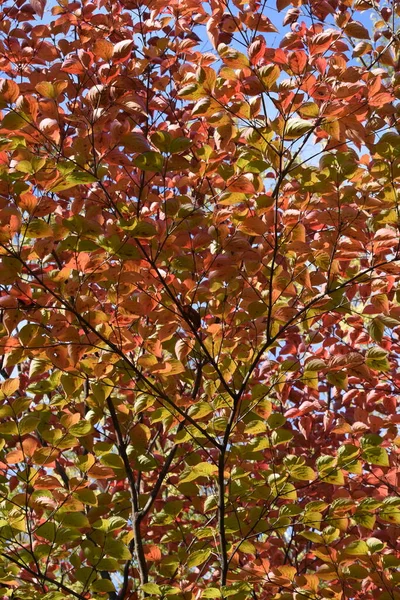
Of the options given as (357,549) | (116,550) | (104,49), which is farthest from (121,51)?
(357,549)

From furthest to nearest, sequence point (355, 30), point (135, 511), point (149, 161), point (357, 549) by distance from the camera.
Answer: point (135, 511)
point (355, 30)
point (357, 549)
point (149, 161)

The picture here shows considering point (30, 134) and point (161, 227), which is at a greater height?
point (30, 134)

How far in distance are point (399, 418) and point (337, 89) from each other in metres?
1.34

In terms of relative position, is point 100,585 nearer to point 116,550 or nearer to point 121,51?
point 116,550

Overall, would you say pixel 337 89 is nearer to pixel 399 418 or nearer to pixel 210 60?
pixel 210 60

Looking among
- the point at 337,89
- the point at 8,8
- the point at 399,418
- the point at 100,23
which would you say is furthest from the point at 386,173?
the point at 8,8

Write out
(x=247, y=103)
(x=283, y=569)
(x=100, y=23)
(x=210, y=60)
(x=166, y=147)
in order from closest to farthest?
(x=166, y=147) < (x=247, y=103) < (x=283, y=569) < (x=210, y=60) < (x=100, y=23)

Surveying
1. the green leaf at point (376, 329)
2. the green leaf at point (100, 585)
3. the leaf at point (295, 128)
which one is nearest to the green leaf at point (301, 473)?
the green leaf at point (376, 329)

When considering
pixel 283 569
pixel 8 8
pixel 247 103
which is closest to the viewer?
pixel 247 103

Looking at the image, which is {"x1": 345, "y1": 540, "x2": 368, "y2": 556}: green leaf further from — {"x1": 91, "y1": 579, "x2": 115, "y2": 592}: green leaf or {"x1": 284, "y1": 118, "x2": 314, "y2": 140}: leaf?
{"x1": 284, "y1": 118, "x2": 314, "y2": 140}: leaf

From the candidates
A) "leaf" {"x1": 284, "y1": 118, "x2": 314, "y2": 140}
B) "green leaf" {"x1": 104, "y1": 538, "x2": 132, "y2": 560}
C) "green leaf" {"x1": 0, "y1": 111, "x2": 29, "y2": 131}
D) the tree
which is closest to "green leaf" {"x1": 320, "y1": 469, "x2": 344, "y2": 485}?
the tree

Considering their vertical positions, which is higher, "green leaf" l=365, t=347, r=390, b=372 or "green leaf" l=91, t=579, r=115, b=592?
"green leaf" l=365, t=347, r=390, b=372

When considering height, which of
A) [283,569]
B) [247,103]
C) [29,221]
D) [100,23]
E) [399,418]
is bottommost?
[283,569]

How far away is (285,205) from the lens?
243 cm
